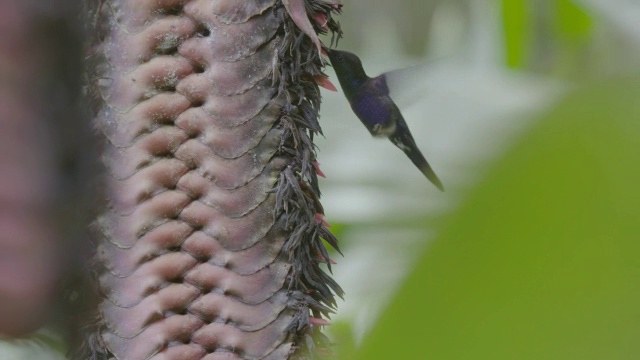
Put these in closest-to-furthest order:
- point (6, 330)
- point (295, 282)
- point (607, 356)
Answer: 1. point (607, 356)
2. point (6, 330)
3. point (295, 282)

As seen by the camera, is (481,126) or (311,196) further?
(311,196)

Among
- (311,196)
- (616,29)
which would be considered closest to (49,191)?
(311,196)

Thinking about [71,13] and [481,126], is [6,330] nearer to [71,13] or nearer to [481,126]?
[71,13]

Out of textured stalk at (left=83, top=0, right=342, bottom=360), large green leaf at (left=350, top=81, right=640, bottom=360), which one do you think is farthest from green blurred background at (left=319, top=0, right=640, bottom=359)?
textured stalk at (left=83, top=0, right=342, bottom=360)

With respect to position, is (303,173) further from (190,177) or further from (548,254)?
(548,254)

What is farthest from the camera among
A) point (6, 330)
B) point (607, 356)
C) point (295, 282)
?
point (295, 282)

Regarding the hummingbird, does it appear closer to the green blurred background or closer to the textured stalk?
the textured stalk

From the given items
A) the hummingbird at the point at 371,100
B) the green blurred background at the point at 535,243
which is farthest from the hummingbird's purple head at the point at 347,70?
the green blurred background at the point at 535,243

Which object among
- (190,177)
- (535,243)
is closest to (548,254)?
(535,243)
